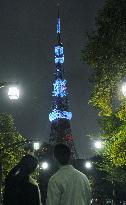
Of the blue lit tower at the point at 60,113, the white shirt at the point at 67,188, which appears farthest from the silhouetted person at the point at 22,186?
the blue lit tower at the point at 60,113

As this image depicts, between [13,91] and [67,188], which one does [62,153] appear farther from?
[13,91]

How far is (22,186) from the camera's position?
18.7ft

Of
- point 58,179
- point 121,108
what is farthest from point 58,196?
point 121,108

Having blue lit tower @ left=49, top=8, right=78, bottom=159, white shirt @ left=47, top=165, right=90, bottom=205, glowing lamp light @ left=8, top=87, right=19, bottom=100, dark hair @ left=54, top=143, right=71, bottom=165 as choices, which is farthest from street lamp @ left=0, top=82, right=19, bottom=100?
blue lit tower @ left=49, top=8, right=78, bottom=159

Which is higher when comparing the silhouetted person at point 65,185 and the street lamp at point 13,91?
the street lamp at point 13,91

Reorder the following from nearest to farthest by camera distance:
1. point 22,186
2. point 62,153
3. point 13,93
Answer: point 62,153, point 22,186, point 13,93

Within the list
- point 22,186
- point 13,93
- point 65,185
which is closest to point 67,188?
point 65,185

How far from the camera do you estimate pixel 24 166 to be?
578cm

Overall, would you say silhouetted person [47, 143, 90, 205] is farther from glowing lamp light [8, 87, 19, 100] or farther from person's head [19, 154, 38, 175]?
glowing lamp light [8, 87, 19, 100]

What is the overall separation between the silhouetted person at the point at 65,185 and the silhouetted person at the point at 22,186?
78 cm

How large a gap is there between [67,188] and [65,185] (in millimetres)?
48

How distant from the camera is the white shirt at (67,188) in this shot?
454 centimetres

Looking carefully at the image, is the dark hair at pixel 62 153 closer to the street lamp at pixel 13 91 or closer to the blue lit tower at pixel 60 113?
the street lamp at pixel 13 91

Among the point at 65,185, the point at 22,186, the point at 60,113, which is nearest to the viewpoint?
the point at 65,185
